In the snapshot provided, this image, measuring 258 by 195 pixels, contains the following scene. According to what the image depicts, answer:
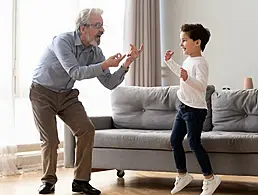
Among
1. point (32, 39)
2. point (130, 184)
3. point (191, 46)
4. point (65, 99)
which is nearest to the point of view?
point (191, 46)

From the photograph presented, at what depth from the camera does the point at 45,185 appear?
306cm

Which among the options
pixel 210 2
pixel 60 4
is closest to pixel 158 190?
pixel 60 4

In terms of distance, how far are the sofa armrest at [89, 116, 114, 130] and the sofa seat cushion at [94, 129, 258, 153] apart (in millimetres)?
223

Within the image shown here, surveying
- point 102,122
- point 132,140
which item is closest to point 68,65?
point 132,140

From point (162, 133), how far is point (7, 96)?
1.46 m

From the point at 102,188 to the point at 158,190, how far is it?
0.40 m

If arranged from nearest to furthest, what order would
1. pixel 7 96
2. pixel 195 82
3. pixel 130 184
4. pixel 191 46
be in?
pixel 195 82 < pixel 191 46 < pixel 130 184 < pixel 7 96

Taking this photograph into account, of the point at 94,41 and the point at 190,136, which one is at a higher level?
the point at 94,41

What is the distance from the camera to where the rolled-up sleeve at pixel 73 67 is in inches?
113

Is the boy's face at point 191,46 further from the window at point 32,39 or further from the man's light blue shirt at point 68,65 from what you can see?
the window at point 32,39

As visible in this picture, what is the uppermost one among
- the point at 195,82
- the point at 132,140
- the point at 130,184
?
the point at 195,82

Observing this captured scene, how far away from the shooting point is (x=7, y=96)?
3.95m

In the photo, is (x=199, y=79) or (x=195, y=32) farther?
(x=195, y=32)

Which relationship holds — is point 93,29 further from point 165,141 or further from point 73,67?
point 165,141
